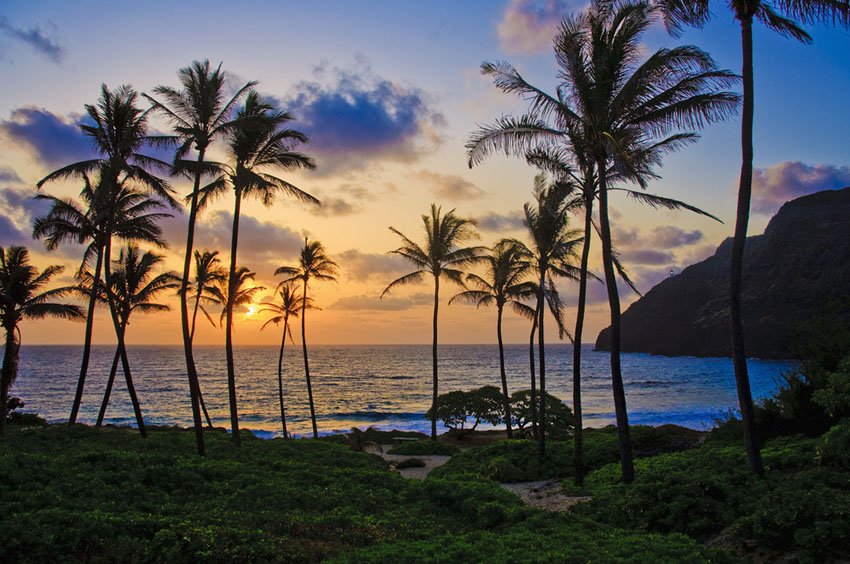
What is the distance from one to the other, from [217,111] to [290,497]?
12.8 meters

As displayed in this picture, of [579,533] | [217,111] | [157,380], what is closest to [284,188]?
[217,111]

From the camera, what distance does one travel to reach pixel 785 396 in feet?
46.7

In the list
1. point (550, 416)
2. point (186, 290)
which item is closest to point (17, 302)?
point (186, 290)

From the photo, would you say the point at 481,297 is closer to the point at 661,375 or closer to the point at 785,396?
the point at 785,396

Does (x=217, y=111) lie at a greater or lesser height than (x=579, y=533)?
greater

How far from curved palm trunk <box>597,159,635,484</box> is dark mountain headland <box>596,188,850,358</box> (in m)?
81.3

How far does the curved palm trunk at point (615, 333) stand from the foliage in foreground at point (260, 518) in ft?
11.0

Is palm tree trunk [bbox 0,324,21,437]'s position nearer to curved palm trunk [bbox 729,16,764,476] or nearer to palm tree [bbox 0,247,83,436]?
palm tree [bbox 0,247,83,436]

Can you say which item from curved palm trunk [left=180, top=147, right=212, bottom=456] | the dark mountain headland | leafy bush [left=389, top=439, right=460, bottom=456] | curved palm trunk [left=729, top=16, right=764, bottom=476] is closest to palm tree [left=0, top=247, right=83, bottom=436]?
curved palm trunk [left=180, top=147, right=212, bottom=456]

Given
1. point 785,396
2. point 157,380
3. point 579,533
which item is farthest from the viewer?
point 157,380

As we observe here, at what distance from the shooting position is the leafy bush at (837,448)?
30.9 feet

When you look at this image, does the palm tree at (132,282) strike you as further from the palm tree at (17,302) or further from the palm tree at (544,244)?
the palm tree at (544,244)

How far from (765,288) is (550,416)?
10668cm

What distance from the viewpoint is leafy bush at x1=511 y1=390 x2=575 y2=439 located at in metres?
26.0
